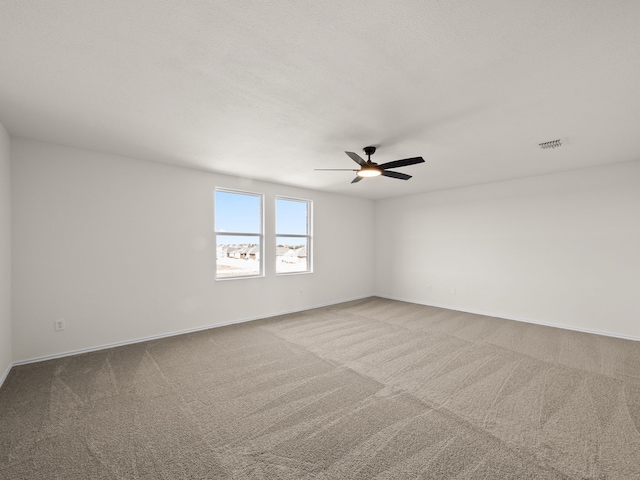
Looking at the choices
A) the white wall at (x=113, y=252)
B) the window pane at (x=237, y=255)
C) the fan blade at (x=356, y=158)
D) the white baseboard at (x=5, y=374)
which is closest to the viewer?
the white baseboard at (x=5, y=374)

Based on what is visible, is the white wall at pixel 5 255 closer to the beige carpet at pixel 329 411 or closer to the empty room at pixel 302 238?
the empty room at pixel 302 238

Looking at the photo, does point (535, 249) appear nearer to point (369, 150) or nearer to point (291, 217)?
point (369, 150)

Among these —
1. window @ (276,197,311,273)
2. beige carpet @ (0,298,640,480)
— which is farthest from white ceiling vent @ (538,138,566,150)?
window @ (276,197,311,273)

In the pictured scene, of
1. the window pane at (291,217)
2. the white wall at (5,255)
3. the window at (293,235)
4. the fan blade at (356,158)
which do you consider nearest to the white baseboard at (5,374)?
the white wall at (5,255)

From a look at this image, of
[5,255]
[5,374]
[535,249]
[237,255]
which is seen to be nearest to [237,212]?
[237,255]

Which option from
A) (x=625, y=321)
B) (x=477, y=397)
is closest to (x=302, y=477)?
(x=477, y=397)

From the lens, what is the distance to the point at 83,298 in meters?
3.63

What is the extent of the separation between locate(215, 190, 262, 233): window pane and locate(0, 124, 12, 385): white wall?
2.43m

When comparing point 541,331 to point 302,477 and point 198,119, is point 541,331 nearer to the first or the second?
point 302,477

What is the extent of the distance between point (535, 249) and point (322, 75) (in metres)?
5.05

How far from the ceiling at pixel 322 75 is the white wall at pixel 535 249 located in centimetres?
124

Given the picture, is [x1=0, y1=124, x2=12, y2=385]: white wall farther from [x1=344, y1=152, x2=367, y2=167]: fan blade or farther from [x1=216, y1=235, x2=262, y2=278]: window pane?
[x1=344, y1=152, x2=367, y2=167]: fan blade

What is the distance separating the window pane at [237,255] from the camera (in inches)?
194

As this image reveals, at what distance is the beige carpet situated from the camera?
182 centimetres
